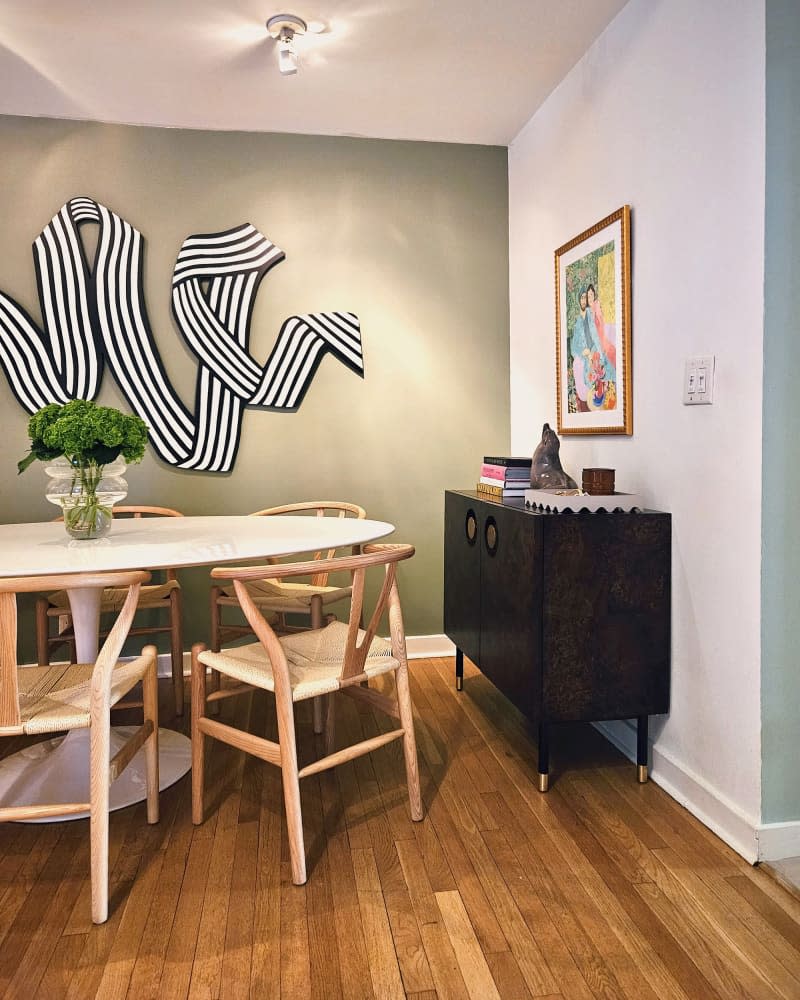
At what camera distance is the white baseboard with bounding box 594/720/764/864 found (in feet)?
6.23

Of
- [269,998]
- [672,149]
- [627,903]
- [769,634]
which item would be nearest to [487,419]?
[672,149]

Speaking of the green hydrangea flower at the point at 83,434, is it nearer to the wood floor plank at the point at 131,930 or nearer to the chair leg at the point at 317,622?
the chair leg at the point at 317,622

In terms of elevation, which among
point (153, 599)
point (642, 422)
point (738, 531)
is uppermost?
point (642, 422)

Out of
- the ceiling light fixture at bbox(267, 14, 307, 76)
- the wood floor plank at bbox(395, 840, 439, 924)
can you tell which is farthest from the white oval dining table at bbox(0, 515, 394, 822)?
the ceiling light fixture at bbox(267, 14, 307, 76)

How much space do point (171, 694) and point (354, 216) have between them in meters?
2.25

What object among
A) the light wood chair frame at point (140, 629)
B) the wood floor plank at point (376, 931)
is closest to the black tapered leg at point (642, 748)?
the wood floor plank at point (376, 931)

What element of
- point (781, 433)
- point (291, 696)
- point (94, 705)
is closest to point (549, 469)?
point (781, 433)

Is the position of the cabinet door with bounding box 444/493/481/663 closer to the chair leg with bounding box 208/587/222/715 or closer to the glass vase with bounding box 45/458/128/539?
the chair leg with bounding box 208/587/222/715

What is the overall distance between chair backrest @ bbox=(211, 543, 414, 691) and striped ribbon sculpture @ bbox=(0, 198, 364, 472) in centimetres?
164

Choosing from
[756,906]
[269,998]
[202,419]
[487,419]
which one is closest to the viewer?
[269,998]

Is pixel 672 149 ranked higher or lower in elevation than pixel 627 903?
higher

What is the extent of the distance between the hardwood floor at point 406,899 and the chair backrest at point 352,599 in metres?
0.49

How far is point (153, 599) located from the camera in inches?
115

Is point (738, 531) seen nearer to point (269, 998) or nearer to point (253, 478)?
point (269, 998)
